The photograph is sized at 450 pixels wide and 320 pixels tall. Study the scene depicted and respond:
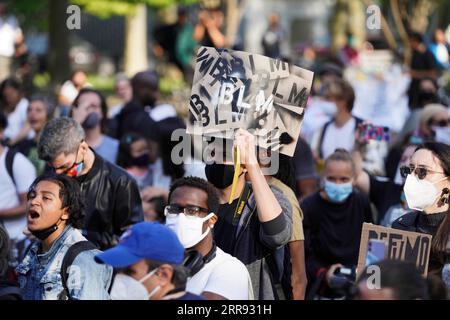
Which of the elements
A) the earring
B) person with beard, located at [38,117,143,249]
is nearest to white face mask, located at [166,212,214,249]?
the earring

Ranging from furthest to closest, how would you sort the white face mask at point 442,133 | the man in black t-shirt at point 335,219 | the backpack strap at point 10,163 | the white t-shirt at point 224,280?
the white face mask at point 442,133
the backpack strap at point 10,163
the man in black t-shirt at point 335,219
the white t-shirt at point 224,280

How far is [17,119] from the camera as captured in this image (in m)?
12.8

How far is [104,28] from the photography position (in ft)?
137

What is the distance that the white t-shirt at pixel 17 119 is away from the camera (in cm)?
1267

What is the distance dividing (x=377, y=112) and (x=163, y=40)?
989cm

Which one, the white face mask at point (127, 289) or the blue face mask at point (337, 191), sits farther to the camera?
the blue face mask at point (337, 191)

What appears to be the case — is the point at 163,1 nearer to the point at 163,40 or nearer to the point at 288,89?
the point at 163,40

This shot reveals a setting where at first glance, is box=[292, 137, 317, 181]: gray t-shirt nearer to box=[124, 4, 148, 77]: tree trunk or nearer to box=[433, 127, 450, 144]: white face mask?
box=[433, 127, 450, 144]: white face mask

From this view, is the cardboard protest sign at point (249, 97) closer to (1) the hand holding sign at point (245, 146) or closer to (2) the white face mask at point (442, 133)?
(1) the hand holding sign at point (245, 146)

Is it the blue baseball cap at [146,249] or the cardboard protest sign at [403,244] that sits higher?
the blue baseball cap at [146,249]

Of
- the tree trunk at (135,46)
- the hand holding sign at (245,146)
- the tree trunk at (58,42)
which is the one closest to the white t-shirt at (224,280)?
the hand holding sign at (245,146)

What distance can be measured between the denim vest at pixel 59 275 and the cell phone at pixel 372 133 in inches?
164

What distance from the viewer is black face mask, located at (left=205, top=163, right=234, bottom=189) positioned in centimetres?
631

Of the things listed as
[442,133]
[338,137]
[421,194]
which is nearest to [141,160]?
[338,137]
